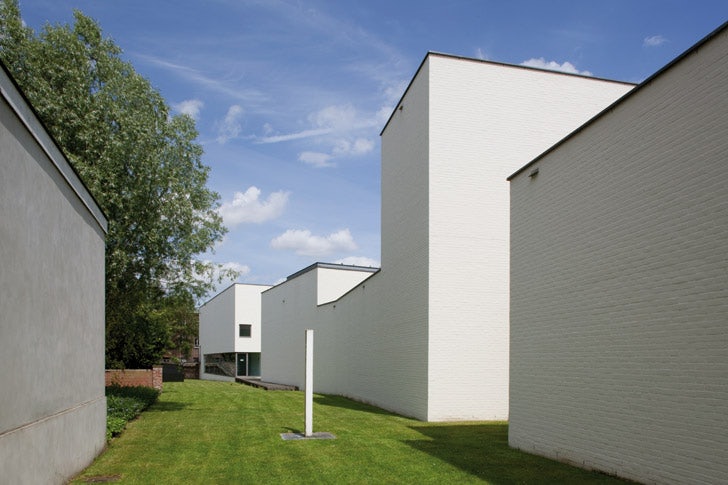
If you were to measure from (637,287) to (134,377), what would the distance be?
17.4m

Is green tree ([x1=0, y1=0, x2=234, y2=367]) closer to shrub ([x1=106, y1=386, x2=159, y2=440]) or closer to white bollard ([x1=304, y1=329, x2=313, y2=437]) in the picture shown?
shrub ([x1=106, y1=386, x2=159, y2=440])

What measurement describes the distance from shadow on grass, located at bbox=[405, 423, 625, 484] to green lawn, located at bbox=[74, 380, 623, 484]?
14 millimetres

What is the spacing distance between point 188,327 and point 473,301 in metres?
50.5

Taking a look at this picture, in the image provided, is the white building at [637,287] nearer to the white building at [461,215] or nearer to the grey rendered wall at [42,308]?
the white building at [461,215]

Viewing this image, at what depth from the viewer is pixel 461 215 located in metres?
15.5

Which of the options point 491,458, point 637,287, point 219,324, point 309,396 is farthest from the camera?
point 219,324

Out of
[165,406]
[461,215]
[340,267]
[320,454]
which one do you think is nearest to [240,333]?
[340,267]

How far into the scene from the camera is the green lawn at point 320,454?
8172 millimetres

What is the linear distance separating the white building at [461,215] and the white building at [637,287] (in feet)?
14.3

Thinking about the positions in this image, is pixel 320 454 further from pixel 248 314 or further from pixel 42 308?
pixel 248 314

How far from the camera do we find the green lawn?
817cm

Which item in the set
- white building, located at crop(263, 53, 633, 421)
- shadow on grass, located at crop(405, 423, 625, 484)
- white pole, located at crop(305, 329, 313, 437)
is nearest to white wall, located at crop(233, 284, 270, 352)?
white building, located at crop(263, 53, 633, 421)

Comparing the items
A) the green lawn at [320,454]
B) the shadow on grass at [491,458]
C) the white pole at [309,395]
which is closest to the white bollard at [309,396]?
the white pole at [309,395]

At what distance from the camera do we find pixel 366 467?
29.2 ft
